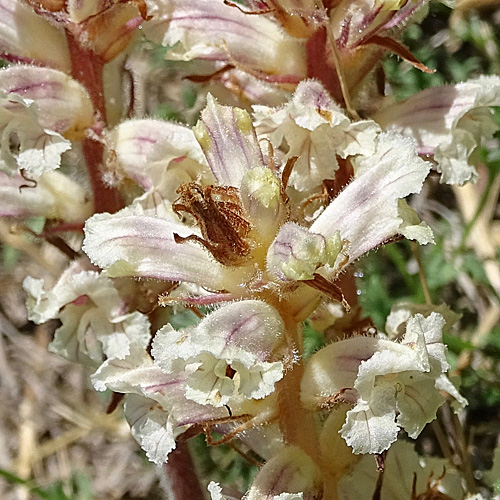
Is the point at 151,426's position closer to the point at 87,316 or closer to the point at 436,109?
the point at 87,316

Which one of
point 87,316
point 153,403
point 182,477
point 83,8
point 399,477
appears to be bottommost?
point 182,477

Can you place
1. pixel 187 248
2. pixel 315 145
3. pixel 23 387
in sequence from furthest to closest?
1. pixel 23 387
2. pixel 315 145
3. pixel 187 248

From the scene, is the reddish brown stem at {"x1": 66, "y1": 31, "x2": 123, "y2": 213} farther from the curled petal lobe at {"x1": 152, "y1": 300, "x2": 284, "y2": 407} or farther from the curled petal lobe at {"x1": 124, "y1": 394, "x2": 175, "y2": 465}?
the curled petal lobe at {"x1": 152, "y1": 300, "x2": 284, "y2": 407}

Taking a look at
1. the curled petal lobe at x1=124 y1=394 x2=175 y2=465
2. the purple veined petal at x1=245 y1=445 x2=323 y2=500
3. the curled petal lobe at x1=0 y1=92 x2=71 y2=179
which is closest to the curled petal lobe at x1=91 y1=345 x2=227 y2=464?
the curled petal lobe at x1=124 y1=394 x2=175 y2=465

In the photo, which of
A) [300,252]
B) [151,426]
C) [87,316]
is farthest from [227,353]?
[87,316]

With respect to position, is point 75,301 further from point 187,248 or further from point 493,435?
point 493,435

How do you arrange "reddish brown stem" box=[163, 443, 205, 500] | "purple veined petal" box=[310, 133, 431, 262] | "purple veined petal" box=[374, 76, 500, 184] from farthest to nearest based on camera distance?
"reddish brown stem" box=[163, 443, 205, 500]
"purple veined petal" box=[374, 76, 500, 184]
"purple veined petal" box=[310, 133, 431, 262]

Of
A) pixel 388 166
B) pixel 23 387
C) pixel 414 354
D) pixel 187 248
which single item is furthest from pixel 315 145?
pixel 23 387
